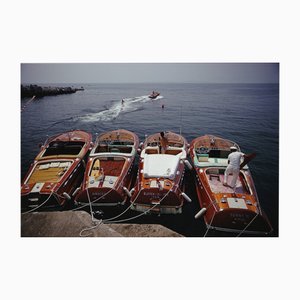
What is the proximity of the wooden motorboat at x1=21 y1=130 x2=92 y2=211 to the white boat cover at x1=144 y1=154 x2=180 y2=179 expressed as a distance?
2185 millimetres

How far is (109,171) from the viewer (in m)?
6.66

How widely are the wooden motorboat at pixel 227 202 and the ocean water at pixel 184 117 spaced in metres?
0.45

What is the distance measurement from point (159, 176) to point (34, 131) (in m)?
4.09

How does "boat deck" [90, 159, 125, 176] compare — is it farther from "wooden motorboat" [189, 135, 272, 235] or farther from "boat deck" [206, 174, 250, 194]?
"boat deck" [206, 174, 250, 194]

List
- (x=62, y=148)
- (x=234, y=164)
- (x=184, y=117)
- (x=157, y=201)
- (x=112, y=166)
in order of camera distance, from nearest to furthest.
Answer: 1. (x=234, y=164)
2. (x=157, y=201)
3. (x=112, y=166)
4. (x=62, y=148)
5. (x=184, y=117)

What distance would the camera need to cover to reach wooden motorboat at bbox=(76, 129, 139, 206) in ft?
18.8

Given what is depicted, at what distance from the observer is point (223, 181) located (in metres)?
6.00

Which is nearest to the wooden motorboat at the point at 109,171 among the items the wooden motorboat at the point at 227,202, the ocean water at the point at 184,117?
the ocean water at the point at 184,117

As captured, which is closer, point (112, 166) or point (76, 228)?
point (76, 228)

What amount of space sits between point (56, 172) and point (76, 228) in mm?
2320

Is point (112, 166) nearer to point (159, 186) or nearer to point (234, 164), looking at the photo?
point (159, 186)

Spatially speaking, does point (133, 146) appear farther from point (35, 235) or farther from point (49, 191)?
point (35, 235)

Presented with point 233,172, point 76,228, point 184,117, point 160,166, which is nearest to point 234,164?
point 233,172

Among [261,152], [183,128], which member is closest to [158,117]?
[183,128]
